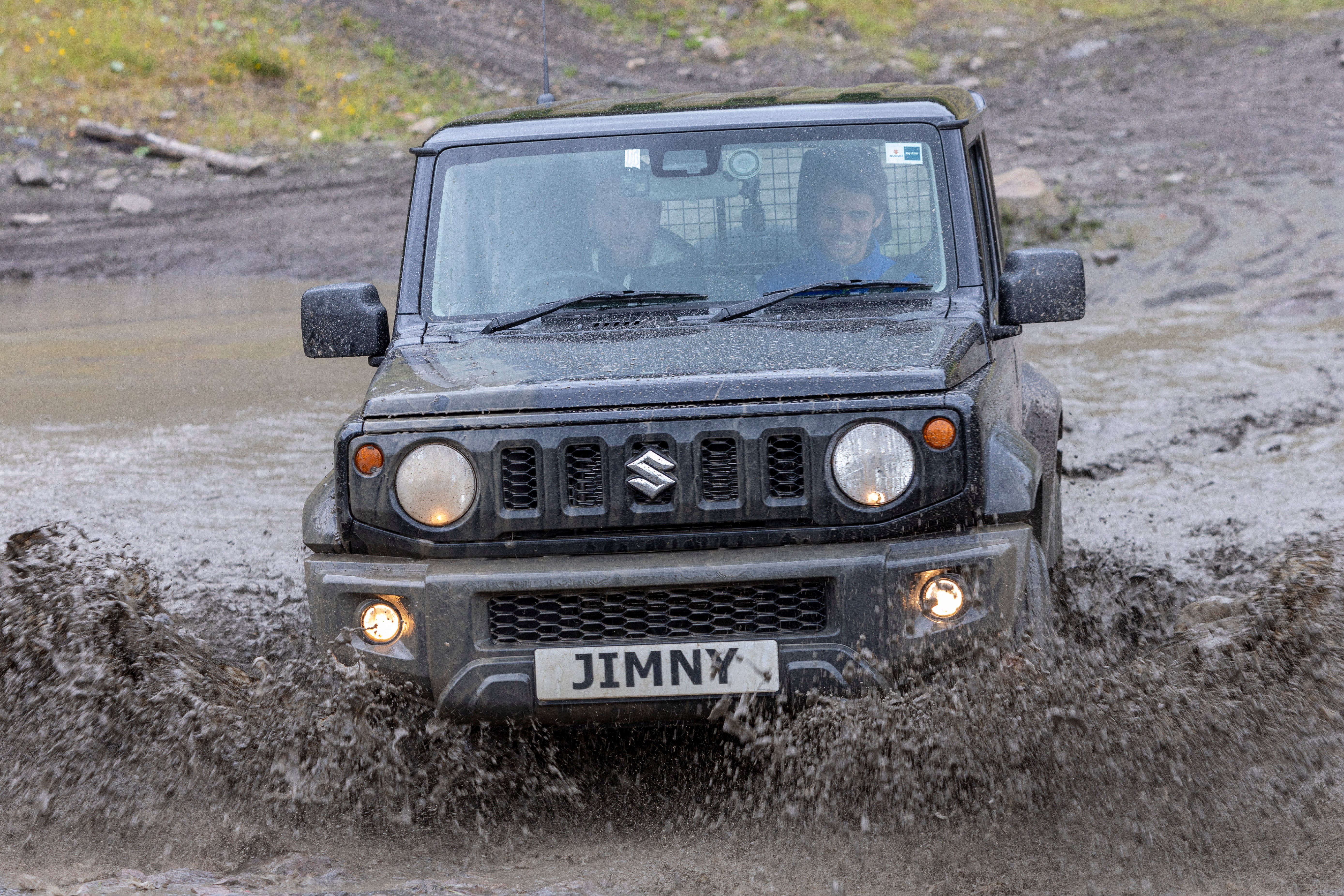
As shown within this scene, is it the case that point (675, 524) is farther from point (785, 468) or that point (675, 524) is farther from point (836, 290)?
point (836, 290)

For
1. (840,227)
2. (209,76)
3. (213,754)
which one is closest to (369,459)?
(213,754)

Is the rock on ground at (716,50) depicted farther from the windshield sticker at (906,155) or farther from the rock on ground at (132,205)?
the windshield sticker at (906,155)

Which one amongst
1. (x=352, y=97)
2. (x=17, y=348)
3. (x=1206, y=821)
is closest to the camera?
(x=1206, y=821)

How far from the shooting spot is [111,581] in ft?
15.6

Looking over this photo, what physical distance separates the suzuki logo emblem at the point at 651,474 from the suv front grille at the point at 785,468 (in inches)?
9.0

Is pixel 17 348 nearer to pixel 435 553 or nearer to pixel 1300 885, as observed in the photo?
pixel 435 553

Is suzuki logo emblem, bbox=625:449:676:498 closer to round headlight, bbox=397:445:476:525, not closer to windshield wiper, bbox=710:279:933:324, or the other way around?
round headlight, bbox=397:445:476:525

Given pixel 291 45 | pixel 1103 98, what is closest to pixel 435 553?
pixel 1103 98

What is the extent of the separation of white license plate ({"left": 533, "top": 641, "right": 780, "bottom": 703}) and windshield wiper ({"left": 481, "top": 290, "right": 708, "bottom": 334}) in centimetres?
119

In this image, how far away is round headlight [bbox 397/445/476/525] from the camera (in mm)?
3217

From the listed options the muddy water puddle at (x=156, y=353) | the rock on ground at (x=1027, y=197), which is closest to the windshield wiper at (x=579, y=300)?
the muddy water puddle at (x=156, y=353)

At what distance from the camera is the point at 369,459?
3.24 metres

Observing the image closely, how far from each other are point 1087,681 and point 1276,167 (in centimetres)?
1425

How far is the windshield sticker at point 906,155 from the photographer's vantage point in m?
4.11
